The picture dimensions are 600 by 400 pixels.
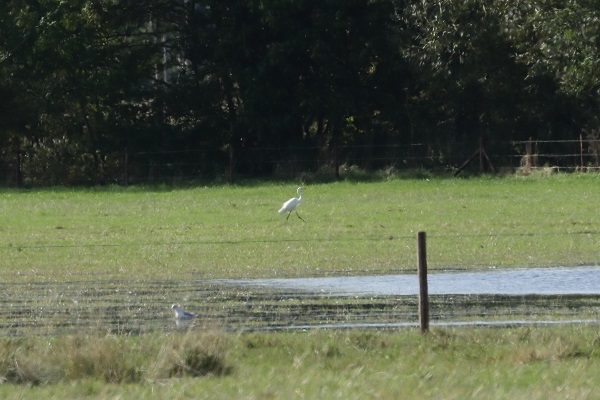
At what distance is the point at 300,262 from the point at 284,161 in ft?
87.2

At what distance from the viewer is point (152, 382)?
12.1m

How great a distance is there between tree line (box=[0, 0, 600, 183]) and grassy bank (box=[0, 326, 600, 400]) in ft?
106

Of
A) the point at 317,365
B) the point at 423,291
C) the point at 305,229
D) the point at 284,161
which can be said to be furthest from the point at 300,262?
the point at 284,161

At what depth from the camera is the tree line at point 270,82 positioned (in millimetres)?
47281

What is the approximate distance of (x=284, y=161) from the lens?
49594mm

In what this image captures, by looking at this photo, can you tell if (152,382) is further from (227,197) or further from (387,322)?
(227,197)

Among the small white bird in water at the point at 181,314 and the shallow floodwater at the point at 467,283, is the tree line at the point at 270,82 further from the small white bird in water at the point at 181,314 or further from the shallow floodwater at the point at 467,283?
the small white bird in water at the point at 181,314

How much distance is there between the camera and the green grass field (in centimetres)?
1195

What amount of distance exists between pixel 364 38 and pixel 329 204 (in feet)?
44.4

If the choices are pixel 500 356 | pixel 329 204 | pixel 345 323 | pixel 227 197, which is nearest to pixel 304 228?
pixel 329 204

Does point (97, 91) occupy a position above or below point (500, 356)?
above

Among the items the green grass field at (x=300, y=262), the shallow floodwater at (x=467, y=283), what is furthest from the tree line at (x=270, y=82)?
the shallow floodwater at (x=467, y=283)

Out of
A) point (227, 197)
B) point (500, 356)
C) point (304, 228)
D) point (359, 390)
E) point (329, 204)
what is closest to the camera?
point (359, 390)

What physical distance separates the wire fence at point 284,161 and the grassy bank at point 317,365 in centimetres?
3121
